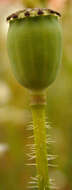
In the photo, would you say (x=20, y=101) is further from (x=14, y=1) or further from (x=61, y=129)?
(x=14, y=1)

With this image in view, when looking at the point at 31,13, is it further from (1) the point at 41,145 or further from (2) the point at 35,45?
(1) the point at 41,145

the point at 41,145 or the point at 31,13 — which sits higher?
the point at 31,13

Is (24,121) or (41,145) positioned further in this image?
(24,121)

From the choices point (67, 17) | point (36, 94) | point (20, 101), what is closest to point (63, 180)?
point (20, 101)

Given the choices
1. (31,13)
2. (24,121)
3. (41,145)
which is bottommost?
(41,145)

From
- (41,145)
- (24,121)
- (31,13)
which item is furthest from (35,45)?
(24,121)

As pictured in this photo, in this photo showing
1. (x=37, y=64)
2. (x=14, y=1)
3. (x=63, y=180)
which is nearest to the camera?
(x=37, y=64)
